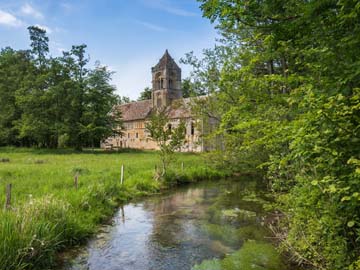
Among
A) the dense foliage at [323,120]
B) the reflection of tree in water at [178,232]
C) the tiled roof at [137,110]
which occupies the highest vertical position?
the tiled roof at [137,110]

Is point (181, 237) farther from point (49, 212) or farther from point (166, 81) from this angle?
point (166, 81)

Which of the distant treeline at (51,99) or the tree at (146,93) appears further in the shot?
the tree at (146,93)

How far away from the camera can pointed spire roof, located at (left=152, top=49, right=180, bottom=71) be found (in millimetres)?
57706

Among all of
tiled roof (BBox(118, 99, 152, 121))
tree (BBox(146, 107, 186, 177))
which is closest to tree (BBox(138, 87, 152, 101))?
tiled roof (BBox(118, 99, 152, 121))

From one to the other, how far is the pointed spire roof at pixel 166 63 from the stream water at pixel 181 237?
45.5m

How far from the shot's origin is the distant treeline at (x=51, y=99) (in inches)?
1452

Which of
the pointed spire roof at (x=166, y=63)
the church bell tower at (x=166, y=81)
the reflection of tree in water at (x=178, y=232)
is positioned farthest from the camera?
the pointed spire roof at (x=166, y=63)

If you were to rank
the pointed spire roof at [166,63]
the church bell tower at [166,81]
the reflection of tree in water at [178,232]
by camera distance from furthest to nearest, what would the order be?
1. the pointed spire roof at [166,63]
2. the church bell tower at [166,81]
3. the reflection of tree in water at [178,232]

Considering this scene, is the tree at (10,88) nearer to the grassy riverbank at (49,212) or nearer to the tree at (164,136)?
the tree at (164,136)

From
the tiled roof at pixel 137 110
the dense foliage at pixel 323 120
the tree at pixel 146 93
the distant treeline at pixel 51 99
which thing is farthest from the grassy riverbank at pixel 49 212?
the tree at pixel 146 93

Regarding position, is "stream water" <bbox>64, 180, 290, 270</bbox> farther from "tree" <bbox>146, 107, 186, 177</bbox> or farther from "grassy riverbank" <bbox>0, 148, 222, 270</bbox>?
"tree" <bbox>146, 107, 186, 177</bbox>

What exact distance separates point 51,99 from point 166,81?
2373 centimetres

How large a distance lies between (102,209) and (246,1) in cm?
855

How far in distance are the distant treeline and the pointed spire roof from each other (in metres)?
17.3
